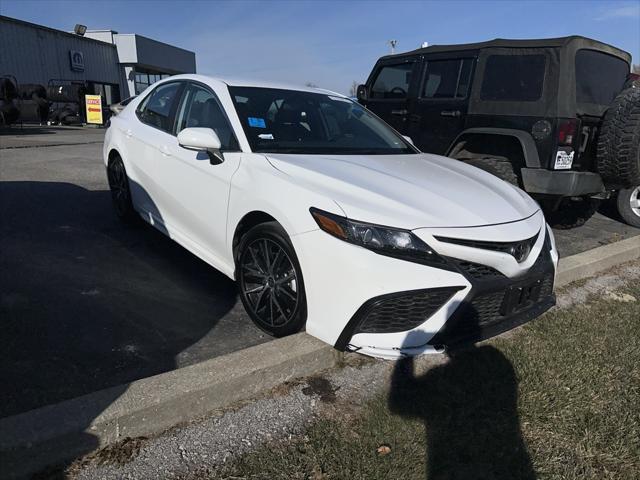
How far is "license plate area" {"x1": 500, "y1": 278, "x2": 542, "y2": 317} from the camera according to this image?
2.63 meters

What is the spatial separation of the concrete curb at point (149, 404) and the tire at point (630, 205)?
5315 mm

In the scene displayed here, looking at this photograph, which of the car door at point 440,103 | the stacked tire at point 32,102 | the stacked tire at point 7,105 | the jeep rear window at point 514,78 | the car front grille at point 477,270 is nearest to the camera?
the car front grille at point 477,270

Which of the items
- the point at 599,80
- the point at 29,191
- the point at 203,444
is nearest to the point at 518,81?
the point at 599,80

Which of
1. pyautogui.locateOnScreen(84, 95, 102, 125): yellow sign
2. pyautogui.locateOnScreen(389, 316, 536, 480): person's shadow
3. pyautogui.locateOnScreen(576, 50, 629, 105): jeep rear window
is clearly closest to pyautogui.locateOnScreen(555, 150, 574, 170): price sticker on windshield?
pyautogui.locateOnScreen(576, 50, 629, 105): jeep rear window

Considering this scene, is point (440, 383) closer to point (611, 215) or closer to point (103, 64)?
point (611, 215)

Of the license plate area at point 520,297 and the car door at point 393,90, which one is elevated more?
the car door at point 393,90

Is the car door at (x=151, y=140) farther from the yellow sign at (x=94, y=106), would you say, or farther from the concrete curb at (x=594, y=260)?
the yellow sign at (x=94, y=106)

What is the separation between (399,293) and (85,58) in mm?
31349

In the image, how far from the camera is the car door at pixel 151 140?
4059 millimetres

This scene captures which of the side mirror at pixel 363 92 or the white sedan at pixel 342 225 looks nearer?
the white sedan at pixel 342 225

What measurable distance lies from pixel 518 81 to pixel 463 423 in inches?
151

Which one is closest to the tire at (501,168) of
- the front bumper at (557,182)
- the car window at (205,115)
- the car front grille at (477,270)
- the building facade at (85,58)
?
the front bumper at (557,182)

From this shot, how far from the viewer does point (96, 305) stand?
3.34 m

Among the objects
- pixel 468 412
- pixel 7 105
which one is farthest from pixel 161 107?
pixel 7 105
